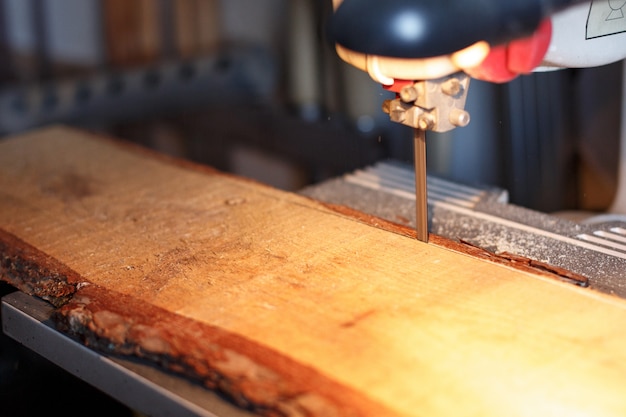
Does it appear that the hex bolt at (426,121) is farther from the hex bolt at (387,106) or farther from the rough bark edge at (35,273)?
the rough bark edge at (35,273)

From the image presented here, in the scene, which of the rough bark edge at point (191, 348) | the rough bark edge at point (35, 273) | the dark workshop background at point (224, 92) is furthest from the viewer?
the dark workshop background at point (224, 92)

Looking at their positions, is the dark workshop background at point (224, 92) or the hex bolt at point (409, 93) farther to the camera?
the dark workshop background at point (224, 92)

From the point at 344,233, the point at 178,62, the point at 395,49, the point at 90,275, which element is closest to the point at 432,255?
the point at 344,233

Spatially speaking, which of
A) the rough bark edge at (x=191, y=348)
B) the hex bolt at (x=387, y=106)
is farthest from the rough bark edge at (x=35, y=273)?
the hex bolt at (x=387, y=106)

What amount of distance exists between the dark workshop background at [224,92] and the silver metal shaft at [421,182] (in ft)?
1.85

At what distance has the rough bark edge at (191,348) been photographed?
89 centimetres

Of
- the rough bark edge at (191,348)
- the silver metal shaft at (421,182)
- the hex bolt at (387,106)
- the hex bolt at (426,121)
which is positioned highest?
the hex bolt at (387,106)

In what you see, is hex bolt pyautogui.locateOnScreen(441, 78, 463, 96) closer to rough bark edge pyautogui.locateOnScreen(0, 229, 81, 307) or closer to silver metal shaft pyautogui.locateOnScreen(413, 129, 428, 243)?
silver metal shaft pyautogui.locateOnScreen(413, 129, 428, 243)

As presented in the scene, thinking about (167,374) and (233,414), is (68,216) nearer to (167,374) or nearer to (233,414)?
(167,374)

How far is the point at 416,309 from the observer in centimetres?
105

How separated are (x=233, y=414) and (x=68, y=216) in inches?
24.4

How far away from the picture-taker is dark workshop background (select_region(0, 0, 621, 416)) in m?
2.16

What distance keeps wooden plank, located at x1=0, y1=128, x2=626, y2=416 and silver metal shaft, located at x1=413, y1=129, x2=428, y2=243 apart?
0.08 feet

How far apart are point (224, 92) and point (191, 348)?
229 centimetres
